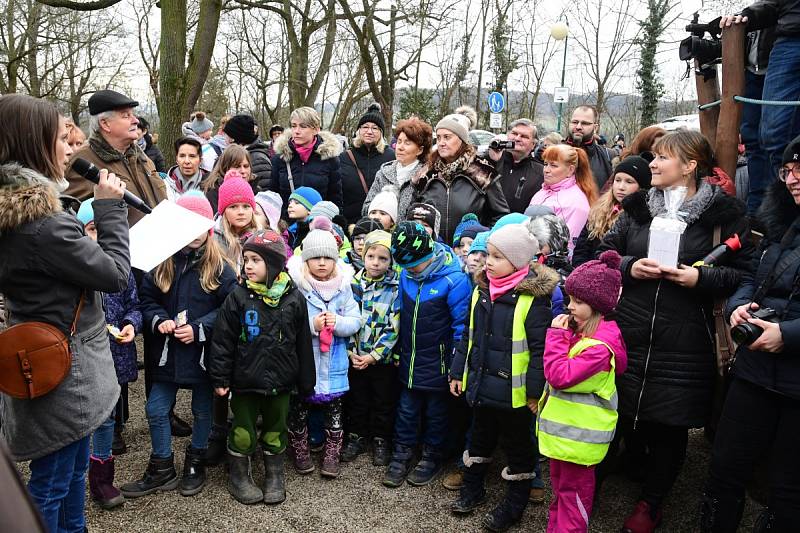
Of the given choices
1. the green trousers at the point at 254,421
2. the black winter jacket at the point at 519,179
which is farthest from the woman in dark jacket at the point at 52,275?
the black winter jacket at the point at 519,179

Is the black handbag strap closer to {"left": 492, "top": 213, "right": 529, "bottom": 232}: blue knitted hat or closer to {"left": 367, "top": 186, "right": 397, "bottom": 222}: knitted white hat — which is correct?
{"left": 492, "top": 213, "right": 529, "bottom": 232}: blue knitted hat

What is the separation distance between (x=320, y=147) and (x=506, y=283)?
115 inches

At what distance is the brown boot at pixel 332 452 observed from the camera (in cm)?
393

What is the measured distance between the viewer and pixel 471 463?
3.61m

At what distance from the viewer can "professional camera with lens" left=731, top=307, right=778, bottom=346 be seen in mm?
2660

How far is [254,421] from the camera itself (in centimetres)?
374

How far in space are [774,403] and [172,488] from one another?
3.31 metres

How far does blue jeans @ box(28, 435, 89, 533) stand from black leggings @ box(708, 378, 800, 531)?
293 centimetres

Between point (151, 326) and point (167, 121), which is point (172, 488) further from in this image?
point (167, 121)

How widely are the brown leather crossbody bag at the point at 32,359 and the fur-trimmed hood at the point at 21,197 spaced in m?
0.40

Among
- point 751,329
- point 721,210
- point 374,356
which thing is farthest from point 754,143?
point 374,356

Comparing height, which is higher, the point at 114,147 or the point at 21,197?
the point at 114,147

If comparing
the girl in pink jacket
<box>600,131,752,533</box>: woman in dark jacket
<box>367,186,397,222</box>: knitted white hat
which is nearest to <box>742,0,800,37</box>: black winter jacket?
<box>600,131,752,533</box>: woman in dark jacket

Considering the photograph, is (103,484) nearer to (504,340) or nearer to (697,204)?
(504,340)
